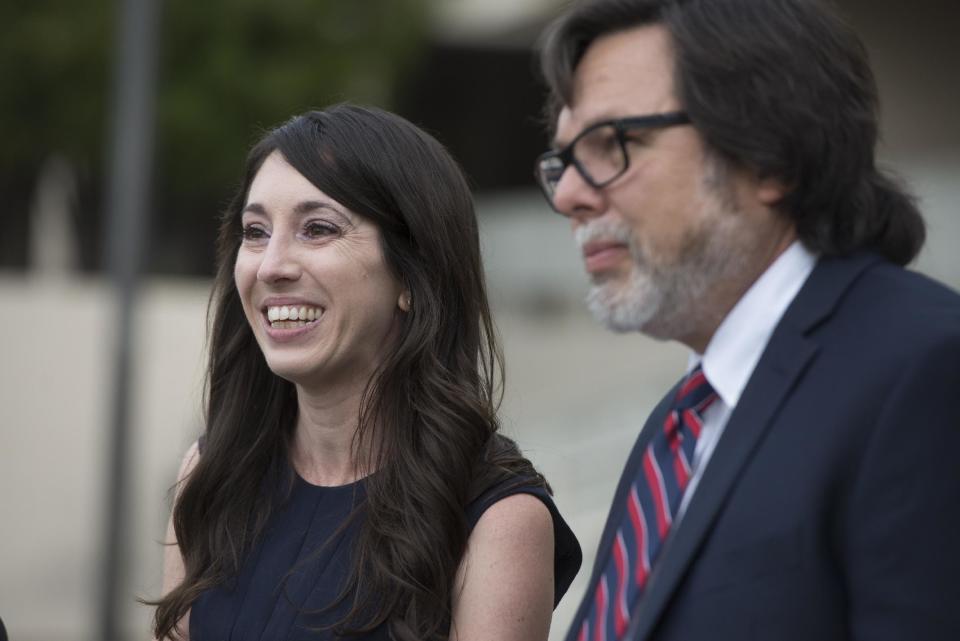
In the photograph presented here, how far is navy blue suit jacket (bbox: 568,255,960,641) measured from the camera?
2.25m

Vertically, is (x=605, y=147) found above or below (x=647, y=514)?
above

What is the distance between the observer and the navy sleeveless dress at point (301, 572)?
326 cm

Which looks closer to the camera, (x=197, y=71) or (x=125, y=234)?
(x=125, y=234)

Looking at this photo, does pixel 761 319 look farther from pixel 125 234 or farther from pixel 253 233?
pixel 125 234

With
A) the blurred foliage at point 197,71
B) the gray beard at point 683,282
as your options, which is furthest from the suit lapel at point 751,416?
the blurred foliage at point 197,71

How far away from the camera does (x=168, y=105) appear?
16391mm

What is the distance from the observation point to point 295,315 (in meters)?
3.35

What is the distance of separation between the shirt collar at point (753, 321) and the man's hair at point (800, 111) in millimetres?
49

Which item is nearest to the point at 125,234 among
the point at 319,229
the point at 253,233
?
the point at 253,233

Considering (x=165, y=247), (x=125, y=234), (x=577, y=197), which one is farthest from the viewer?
(x=165, y=247)

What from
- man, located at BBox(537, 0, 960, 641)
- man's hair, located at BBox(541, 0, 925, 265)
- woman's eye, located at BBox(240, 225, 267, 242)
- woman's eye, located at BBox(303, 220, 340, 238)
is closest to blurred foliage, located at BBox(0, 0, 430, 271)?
woman's eye, located at BBox(240, 225, 267, 242)

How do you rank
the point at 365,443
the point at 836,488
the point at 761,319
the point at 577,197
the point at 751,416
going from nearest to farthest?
the point at 836,488 < the point at 751,416 < the point at 761,319 < the point at 577,197 < the point at 365,443

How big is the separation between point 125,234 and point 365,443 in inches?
251

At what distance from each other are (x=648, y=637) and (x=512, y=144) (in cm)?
2345
